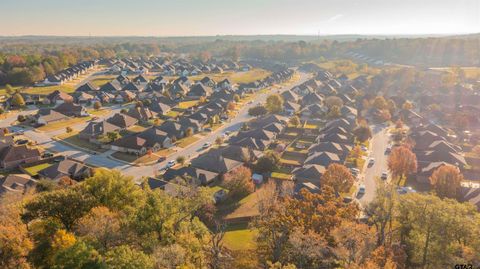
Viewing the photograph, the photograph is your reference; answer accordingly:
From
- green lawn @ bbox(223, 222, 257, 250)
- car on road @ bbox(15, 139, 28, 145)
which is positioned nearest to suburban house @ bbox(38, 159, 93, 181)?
car on road @ bbox(15, 139, 28, 145)

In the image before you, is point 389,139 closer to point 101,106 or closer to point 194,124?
point 194,124

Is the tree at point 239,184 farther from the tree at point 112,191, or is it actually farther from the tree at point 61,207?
the tree at point 61,207

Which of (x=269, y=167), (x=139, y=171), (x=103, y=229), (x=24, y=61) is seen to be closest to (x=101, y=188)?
(x=103, y=229)

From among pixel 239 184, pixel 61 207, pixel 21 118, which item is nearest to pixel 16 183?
pixel 61 207

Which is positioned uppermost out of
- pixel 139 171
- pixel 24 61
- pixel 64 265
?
pixel 24 61

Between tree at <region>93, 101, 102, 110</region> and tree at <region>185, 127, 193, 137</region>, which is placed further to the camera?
tree at <region>93, 101, 102, 110</region>

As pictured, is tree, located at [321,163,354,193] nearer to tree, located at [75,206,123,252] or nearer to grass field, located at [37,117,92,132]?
tree, located at [75,206,123,252]
